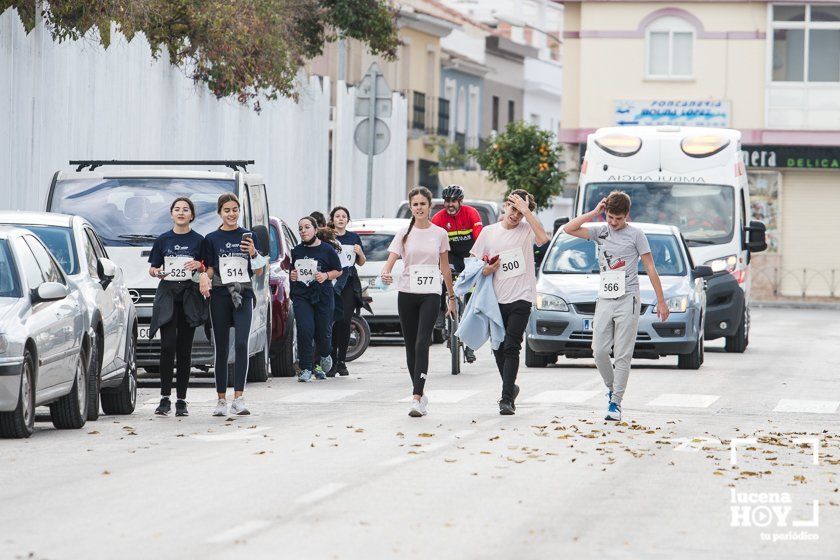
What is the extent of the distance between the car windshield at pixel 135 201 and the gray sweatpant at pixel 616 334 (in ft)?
15.8

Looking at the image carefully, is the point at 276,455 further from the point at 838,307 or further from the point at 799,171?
the point at 799,171

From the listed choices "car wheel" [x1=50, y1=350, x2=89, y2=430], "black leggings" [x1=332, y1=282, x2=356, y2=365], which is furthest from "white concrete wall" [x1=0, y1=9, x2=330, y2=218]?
"car wheel" [x1=50, y1=350, x2=89, y2=430]

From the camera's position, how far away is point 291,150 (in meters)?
35.3

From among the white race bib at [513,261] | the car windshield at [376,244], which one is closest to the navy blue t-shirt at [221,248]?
the white race bib at [513,261]

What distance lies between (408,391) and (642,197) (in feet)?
31.6

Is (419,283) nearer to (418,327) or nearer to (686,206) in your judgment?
(418,327)

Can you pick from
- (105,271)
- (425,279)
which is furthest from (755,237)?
(105,271)

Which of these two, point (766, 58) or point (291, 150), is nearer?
point (291, 150)

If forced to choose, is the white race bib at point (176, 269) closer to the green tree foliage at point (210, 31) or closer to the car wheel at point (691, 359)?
the green tree foliage at point (210, 31)

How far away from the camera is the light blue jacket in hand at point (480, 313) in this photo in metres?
15.4

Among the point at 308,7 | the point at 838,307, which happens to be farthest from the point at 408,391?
the point at 838,307

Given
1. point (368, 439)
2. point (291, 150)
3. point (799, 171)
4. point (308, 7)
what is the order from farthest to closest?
point (799, 171) < point (308, 7) < point (291, 150) < point (368, 439)

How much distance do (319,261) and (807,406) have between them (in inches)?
213

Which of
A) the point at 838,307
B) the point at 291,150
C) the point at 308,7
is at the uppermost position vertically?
the point at 308,7
